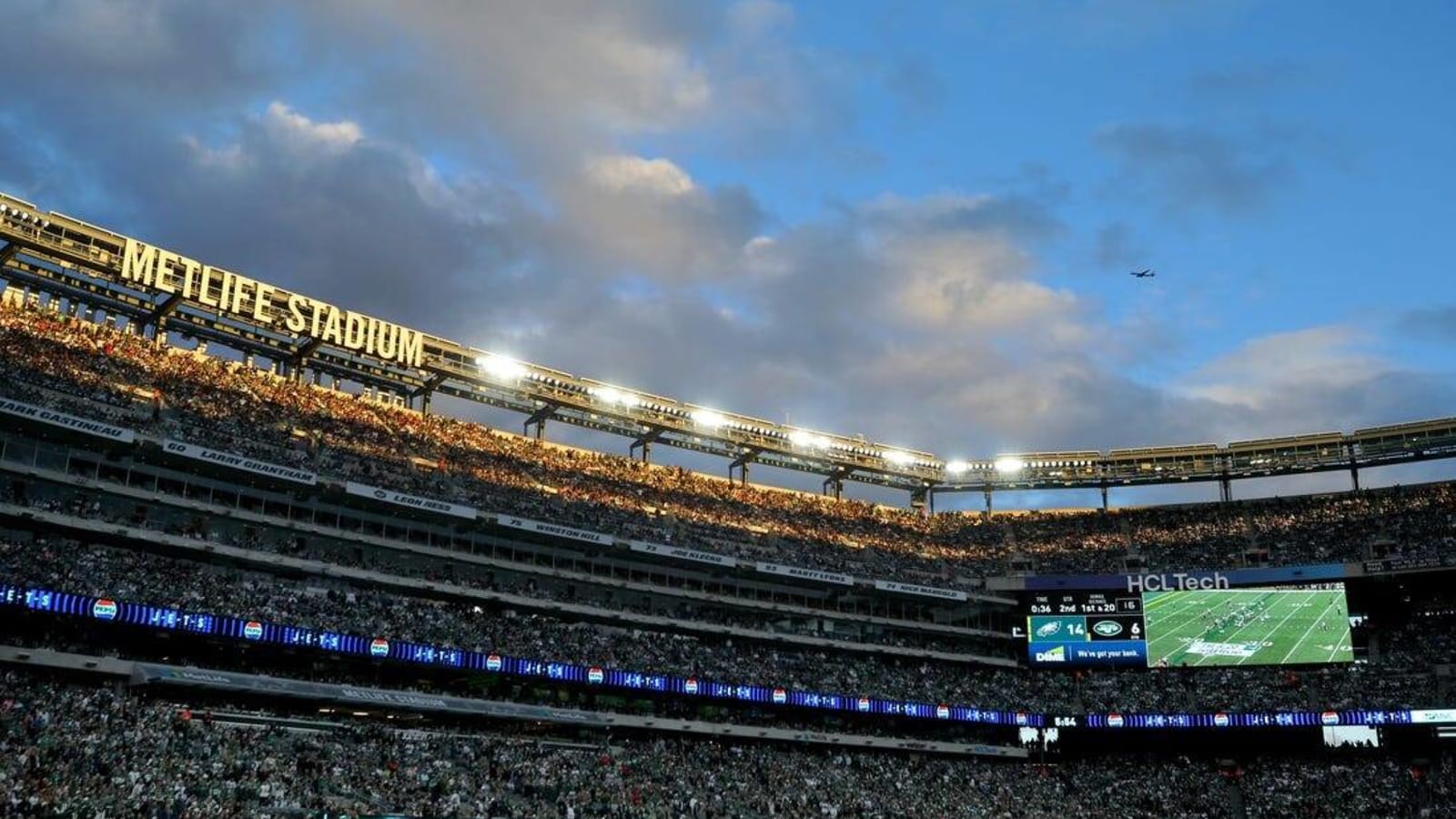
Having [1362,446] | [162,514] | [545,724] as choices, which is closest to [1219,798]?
[1362,446]

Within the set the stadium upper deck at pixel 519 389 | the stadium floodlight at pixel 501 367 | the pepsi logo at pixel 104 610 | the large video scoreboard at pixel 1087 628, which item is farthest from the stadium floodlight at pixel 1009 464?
the pepsi logo at pixel 104 610

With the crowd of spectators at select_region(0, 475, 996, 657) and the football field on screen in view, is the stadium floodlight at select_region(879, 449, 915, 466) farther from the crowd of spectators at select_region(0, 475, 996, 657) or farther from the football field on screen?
the football field on screen

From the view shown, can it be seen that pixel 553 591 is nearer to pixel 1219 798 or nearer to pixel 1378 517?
pixel 1219 798

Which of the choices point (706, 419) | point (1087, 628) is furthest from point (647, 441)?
point (1087, 628)

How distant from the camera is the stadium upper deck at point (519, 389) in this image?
65163mm

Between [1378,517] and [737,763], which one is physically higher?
[1378,517]

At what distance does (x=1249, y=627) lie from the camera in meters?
83.2

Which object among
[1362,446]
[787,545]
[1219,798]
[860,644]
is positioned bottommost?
[1219,798]

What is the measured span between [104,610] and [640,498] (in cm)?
3944

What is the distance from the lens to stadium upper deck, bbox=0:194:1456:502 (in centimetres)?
6516

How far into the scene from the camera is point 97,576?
182 feet

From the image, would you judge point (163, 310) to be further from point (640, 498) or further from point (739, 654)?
point (739, 654)

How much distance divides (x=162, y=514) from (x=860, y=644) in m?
45.8

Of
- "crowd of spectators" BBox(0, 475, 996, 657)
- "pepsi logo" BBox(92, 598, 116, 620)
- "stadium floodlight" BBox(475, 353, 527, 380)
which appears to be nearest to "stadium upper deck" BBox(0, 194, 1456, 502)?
"stadium floodlight" BBox(475, 353, 527, 380)
